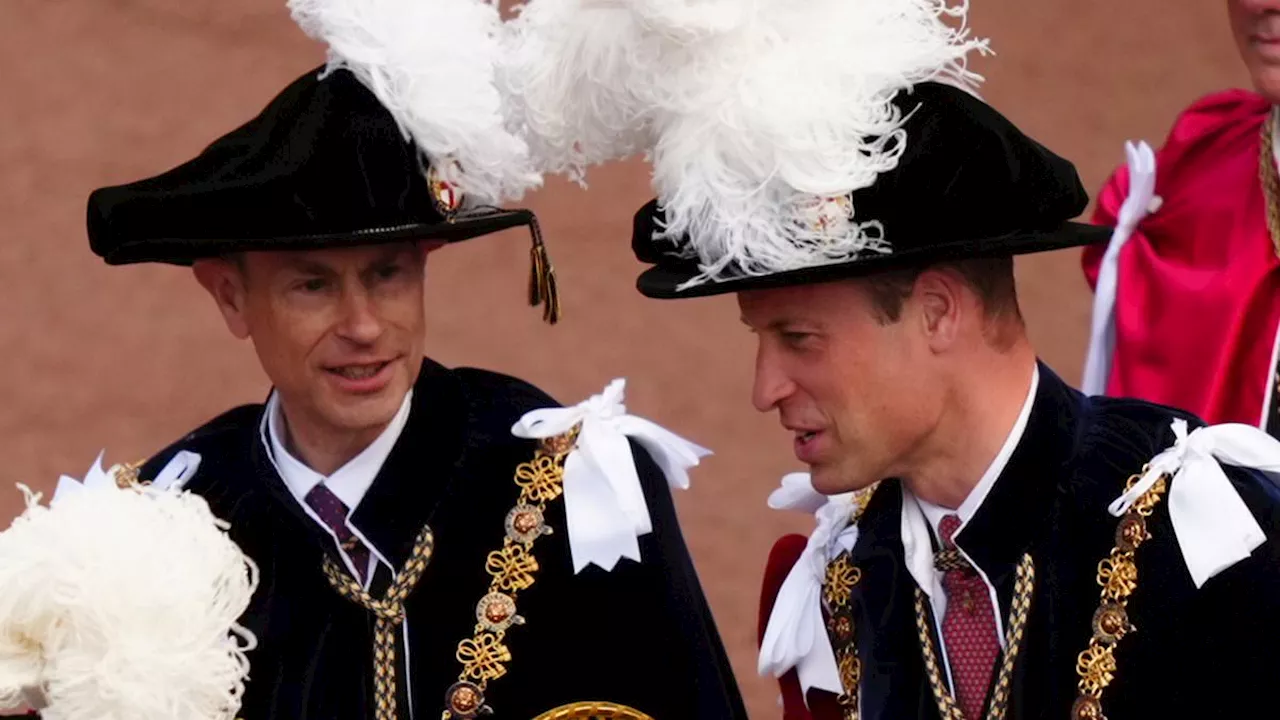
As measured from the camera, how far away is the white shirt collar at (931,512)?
3.28 m

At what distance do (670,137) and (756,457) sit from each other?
298cm

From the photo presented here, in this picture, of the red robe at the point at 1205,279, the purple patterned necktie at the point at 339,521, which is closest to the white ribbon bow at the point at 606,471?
the purple patterned necktie at the point at 339,521

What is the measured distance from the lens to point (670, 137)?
318 centimetres

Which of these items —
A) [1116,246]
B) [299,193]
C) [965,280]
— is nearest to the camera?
[965,280]

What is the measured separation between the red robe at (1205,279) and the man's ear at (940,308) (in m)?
1.00

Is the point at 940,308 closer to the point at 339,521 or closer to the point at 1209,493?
the point at 1209,493

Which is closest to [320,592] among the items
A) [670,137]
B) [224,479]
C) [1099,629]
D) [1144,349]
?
[224,479]

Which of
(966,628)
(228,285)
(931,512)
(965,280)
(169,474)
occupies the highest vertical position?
(228,285)

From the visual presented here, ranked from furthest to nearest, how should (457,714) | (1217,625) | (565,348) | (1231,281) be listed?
(565,348), (1231,281), (457,714), (1217,625)

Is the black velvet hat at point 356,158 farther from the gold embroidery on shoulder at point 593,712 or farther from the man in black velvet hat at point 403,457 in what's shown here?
the gold embroidery on shoulder at point 593,712

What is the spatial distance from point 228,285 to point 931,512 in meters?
1.07

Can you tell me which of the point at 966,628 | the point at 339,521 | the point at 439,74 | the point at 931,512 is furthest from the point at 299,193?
the point at 966,628

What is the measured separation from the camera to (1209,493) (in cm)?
314

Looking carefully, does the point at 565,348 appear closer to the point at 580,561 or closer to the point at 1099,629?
the point at 580,561
